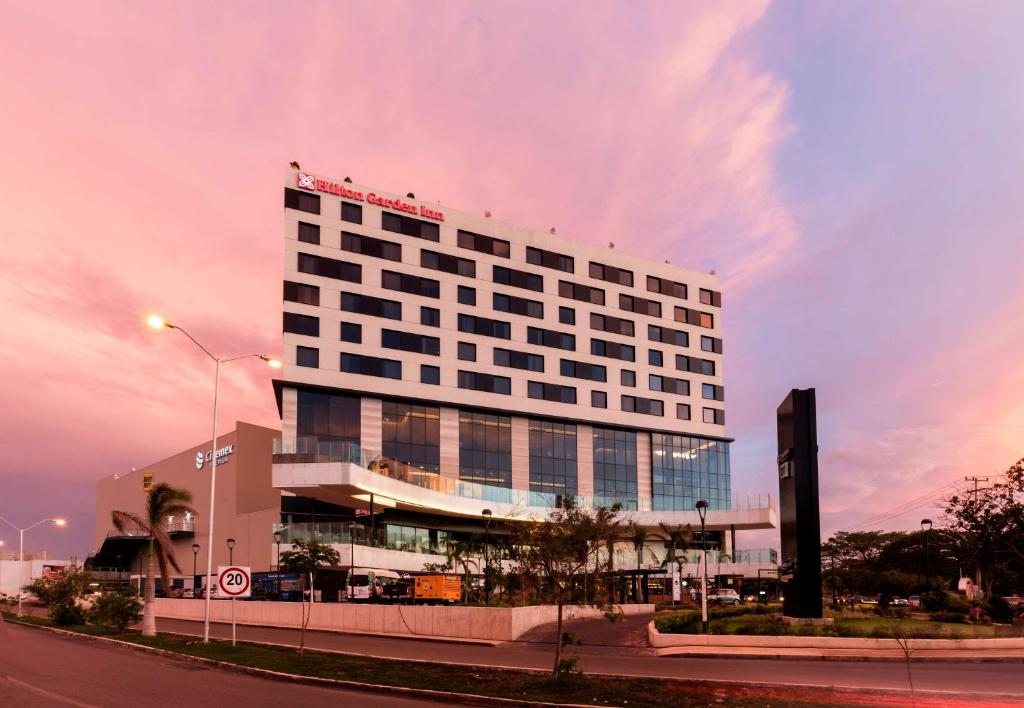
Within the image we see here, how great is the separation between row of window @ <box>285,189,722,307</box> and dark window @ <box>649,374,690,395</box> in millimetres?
10443

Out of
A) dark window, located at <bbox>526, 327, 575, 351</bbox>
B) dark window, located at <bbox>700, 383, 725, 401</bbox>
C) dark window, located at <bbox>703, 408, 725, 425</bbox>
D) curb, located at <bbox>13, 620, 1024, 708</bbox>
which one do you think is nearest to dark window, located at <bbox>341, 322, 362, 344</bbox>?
dark window, located at <bbox>526, 327, 575, 351</bbox>

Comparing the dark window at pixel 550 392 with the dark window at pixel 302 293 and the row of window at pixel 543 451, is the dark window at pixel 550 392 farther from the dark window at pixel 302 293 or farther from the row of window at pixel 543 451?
the dark window at pixel 302 293

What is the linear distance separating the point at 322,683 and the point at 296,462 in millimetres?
42664

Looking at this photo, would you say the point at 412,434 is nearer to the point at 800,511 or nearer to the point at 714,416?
the point at 714,416

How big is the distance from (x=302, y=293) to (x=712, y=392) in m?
52.2

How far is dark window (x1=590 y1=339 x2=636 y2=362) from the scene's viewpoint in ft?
306

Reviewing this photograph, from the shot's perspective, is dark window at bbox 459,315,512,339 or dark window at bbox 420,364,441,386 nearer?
dark window at bbox 420,364,441,386

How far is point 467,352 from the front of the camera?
83.9 m

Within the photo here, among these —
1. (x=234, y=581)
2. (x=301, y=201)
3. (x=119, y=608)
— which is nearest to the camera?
(x=234, y=581)

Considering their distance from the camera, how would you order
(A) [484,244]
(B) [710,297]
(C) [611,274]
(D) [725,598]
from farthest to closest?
1. (B) [710,297]
2. (C) [611,274]
3. (A) [484,244]
4. (D) [725,598]

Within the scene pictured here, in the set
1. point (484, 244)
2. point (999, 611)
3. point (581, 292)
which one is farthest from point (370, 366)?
point (999, 611)

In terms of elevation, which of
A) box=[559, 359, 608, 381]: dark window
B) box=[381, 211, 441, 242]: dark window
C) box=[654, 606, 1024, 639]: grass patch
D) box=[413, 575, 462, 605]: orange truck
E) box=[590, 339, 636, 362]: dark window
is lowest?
box=[413, 575, 462, 605]: orange truck

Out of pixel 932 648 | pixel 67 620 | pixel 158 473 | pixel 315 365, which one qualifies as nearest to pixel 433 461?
pixel 315 365

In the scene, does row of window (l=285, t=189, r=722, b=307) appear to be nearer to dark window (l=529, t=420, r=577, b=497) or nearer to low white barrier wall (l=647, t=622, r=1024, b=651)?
dark window (l=529, t=420, r=577, b=497)
